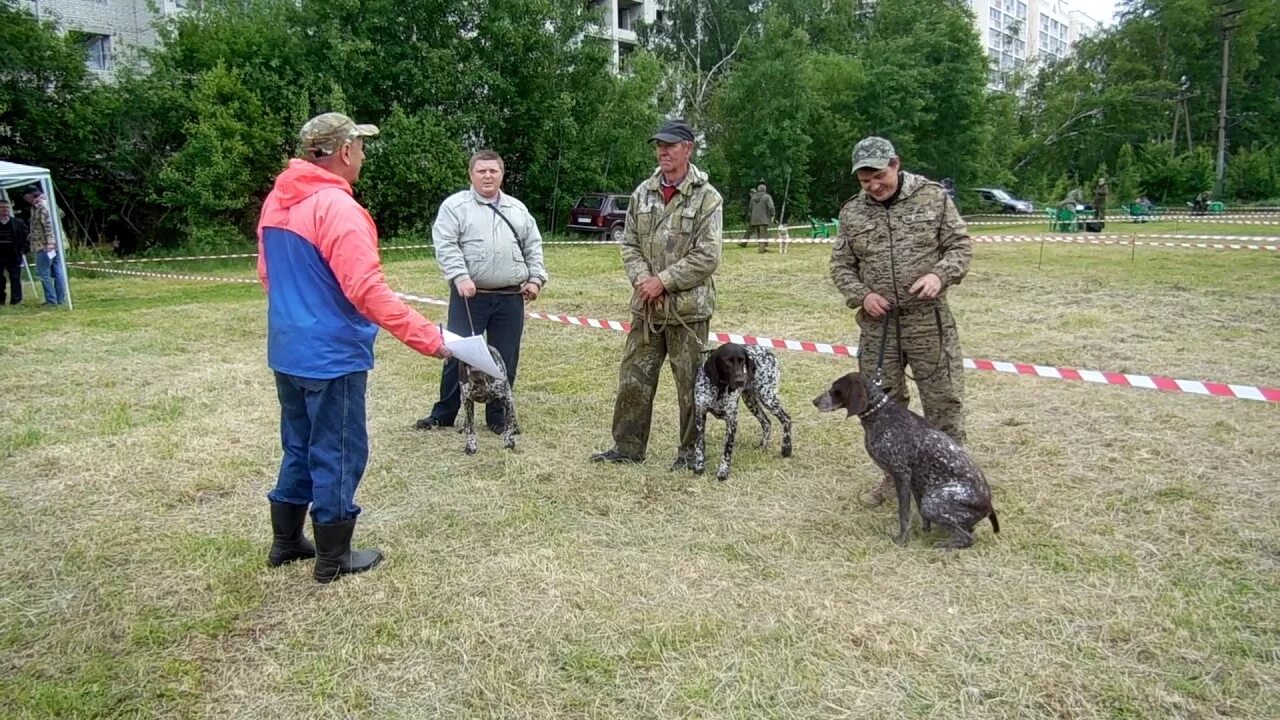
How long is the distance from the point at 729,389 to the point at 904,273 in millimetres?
1103

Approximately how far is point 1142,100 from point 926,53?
23.5 metres

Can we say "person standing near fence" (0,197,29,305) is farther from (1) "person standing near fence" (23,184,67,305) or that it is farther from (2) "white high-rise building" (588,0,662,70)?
(2) "white high-rise building" (588,0,662,70)

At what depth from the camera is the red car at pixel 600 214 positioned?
68.9 ft

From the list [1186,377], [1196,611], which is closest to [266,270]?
[1196,611]

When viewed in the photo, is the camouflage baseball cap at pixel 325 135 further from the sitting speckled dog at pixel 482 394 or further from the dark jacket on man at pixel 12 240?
the dark jacket on man at pixel 12 240

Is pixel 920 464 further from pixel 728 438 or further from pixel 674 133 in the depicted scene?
pixel 674 133

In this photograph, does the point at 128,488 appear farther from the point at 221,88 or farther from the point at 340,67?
the point at 340,67

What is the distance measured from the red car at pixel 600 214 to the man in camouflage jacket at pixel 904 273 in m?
16.8

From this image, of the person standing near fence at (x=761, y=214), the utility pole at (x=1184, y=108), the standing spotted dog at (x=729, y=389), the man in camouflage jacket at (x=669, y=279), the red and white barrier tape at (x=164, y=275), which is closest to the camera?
the man in camouflage jacket at (x=669, y=279)

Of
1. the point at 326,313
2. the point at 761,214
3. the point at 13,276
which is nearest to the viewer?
the point at 326,313

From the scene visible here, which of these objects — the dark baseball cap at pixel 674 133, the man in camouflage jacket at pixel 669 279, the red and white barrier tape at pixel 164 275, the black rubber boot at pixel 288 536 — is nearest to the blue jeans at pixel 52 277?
the red and white barrier tape at pixel 164 275

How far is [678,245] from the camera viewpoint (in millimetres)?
4234

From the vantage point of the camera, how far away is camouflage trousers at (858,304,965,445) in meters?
3.83

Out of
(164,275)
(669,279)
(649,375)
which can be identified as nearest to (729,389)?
(649,375)
